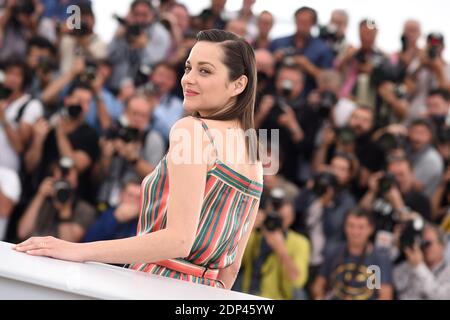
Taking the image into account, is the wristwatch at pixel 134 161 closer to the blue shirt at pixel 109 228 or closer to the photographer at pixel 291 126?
the blue shirt at pixel 109 228

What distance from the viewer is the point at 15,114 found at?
→ 3.38 m

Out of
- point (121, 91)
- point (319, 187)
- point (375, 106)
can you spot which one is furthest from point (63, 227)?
point (375, 106)

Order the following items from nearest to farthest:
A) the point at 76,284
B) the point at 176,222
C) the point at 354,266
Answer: the point at 76,284
the point at 176,222
the point at 354,266

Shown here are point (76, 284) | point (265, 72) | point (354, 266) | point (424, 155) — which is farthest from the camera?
point (265, 72)

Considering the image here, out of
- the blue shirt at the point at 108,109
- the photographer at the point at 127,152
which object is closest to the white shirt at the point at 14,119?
the blue shirt at the point at 108,109

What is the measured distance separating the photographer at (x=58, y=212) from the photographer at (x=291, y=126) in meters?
0.87

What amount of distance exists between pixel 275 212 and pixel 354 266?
0.38 meters

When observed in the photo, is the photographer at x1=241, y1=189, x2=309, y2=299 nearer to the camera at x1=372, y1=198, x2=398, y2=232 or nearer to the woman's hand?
the camera at x1=372, y1=198, x2=398, y2=232

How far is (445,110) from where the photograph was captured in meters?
3.57

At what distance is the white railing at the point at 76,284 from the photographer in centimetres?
95

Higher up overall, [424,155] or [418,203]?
[424,155]

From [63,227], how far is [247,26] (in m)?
1.37

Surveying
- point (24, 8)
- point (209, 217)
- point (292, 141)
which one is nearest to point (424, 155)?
point (292, 141)

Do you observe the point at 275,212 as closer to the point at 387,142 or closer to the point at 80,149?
the point at 387,142
